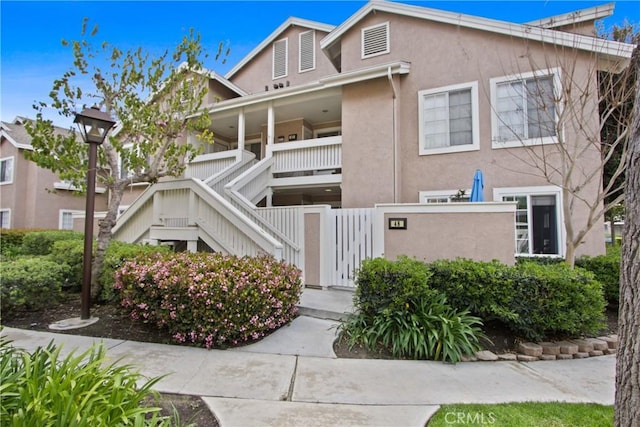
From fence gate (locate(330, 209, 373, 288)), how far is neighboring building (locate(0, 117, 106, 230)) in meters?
17.4

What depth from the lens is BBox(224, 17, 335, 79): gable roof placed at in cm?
1429

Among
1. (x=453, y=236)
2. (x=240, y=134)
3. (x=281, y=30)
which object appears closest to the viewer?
(x=453, y=236)

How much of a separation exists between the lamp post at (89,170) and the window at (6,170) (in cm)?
1913

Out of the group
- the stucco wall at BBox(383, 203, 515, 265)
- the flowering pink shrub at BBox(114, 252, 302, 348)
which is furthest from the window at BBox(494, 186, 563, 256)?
the flowering pink shrub at BBox(114, 252, 302, 348)

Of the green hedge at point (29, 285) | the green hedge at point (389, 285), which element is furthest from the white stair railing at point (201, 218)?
the green hedge at point (29, 285)

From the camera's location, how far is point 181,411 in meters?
2.85

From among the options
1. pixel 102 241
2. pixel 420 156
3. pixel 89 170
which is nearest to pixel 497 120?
pixel 420 156

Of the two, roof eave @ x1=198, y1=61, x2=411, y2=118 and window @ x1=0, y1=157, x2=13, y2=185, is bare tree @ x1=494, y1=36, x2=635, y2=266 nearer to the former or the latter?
roof eave @ x1=198, y1=61, x2=411, y2=118

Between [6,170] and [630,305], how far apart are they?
27.2 metres

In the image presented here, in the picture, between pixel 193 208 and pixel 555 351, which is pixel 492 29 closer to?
pixel 555 351

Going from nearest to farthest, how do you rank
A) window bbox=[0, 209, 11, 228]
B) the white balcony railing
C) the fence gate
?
the fence gate → the white balcony railing → window bbox=[0, 209, 11, 228]

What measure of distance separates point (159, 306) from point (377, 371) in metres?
3.39

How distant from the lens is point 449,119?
9016mm

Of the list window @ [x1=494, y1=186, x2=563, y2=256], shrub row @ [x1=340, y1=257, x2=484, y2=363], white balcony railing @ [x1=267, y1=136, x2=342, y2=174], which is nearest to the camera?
shrub row @ [x1=340, y1=257, x2=484, y2=363]
